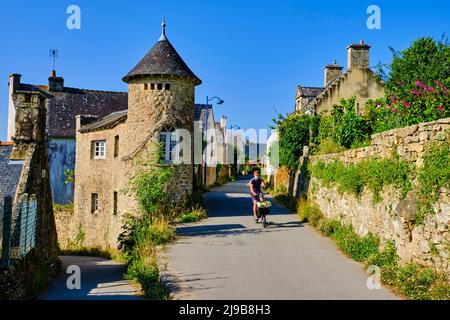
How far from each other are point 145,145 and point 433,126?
1269cm

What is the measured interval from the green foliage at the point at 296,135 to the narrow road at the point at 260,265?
6.56m

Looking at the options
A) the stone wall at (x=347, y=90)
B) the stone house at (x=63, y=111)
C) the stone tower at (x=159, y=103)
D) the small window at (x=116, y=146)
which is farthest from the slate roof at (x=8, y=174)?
the stone wall at (x=347, y=90)

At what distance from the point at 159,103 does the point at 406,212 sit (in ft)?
41.1

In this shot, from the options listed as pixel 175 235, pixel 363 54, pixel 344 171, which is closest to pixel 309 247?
pixel 344 171

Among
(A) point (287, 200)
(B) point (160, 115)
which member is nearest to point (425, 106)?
(B) point (160, 115)

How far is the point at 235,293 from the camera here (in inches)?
317

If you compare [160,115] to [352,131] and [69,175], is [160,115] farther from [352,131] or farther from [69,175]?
[69,175]

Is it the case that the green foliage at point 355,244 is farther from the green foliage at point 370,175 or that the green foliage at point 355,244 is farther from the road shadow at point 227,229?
the road shadow at point 227,229

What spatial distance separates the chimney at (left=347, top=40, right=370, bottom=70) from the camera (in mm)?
26516

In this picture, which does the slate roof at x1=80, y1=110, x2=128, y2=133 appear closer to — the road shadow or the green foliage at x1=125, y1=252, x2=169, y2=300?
the road shadow

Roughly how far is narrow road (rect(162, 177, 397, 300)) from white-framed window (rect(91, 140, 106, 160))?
10.8m

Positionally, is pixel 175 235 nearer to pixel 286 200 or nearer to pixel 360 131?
pixel 360 131

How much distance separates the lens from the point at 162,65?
755 inches

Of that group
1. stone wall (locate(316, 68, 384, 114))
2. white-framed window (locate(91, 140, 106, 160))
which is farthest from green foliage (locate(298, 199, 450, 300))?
white-framed window (locate(91, 140, 106, 160))
